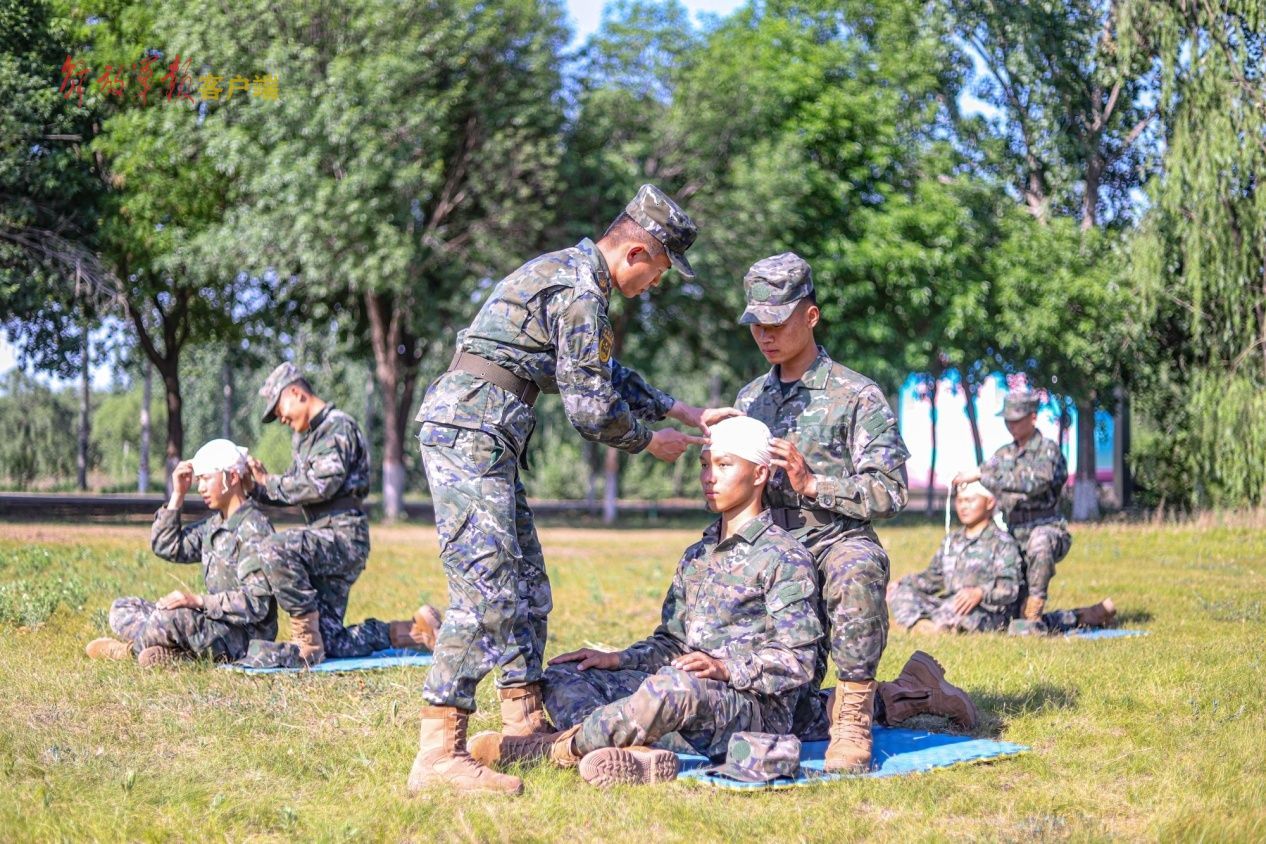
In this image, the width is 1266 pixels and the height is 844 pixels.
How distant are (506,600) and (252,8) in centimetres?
2411

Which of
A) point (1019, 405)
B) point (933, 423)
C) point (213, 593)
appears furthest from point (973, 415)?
point (213, 593)

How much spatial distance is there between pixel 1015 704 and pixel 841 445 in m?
2.31

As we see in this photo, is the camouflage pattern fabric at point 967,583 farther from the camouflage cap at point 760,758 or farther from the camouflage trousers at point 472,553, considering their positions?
the camouflage trousers at point 472,553

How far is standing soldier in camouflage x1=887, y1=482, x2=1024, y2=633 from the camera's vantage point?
1166 centimetres

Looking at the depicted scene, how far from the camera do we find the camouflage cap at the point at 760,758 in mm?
5805

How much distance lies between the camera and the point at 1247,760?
6234 mm

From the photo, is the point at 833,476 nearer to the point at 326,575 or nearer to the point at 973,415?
the point at 326,575

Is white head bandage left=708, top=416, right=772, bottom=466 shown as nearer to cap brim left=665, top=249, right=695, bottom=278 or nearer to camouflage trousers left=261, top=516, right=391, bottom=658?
cap brim left=665, top=249, right=695, bottom=278

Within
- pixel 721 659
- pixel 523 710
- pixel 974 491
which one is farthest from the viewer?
pixel 974 491

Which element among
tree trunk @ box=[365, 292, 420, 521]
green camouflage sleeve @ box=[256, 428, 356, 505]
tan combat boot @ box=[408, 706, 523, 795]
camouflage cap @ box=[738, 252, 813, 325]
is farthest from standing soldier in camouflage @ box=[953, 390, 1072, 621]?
tree trunk @ box=[365, 292, 420, 521]

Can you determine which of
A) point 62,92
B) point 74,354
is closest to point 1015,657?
point 62,92

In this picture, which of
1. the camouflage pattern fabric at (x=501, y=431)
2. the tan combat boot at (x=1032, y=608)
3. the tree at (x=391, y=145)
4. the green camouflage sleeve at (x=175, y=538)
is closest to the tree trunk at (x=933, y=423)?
the tree at (x=391, y=145)

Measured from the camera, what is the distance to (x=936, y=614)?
11.8 m

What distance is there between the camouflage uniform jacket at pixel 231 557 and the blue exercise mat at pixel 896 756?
380 cm
